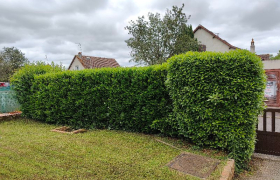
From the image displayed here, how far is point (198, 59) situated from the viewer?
3.71 metres

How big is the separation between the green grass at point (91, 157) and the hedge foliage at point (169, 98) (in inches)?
19.2

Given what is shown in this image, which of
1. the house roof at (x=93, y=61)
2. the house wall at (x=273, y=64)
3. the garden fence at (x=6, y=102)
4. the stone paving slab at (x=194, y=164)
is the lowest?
the stone paving slab at (x=194, y=164)

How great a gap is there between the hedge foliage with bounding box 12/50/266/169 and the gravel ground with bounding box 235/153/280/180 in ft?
0.87

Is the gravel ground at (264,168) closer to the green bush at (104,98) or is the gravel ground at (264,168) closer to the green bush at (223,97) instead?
the green bush at (223,97)

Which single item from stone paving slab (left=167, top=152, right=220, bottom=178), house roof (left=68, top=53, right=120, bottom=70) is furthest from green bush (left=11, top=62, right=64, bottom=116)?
house roof (left=68, top=53, right=120, bottom=70)

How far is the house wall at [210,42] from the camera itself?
849 inches

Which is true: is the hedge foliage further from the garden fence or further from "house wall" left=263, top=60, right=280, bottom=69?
"house wall" left=263, top=60, right=280, bottom=69

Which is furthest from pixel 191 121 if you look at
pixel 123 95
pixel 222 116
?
pixel 123 95

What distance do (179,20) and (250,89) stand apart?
17.3 metres

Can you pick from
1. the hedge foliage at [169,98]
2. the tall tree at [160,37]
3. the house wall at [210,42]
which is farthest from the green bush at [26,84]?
the house wall at [210,42]

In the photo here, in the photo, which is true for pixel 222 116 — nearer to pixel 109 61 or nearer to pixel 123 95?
pixel 123 95

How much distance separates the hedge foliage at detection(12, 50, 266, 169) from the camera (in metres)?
3.40

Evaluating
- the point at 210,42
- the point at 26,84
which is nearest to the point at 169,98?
the point at 26,84

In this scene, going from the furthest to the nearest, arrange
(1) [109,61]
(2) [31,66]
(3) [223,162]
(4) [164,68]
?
(1) [109,61]
(2) [31,66]
(4) [164,68]
(3) [223,162]
